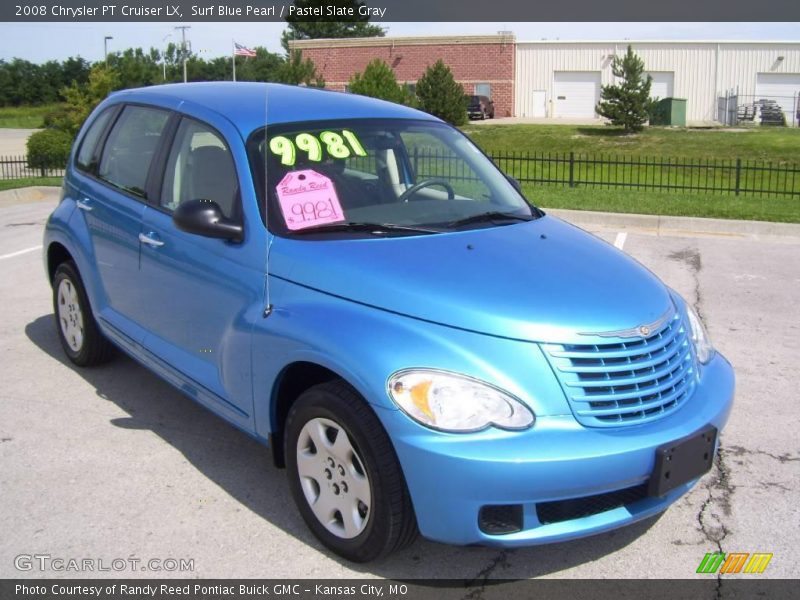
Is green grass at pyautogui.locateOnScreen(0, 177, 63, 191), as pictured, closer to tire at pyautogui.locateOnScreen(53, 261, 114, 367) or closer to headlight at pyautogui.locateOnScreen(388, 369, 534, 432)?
tire at pyautogui.locateOnScreen(53, 261, 114, 367)

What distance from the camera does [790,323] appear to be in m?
7.32

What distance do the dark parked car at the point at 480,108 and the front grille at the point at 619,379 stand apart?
42559 millimetres

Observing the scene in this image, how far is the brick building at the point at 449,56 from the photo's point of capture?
5181cm

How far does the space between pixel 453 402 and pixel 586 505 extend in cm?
66

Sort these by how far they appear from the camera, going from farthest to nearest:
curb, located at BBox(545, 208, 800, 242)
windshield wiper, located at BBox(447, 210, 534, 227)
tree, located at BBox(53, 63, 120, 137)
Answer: tree, located at BBox(53, 63, 120, 137)
curb, located at BBox(545, 208, 800, 242)
windshield wiper, located at BBox(447, 210, 534, 227)

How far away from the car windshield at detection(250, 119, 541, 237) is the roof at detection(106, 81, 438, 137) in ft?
0.26

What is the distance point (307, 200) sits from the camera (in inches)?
161

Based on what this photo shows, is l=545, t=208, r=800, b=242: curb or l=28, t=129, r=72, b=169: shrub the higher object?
l=28, t=129, r=72, b=169: shrub

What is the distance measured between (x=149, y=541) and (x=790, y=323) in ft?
18.2

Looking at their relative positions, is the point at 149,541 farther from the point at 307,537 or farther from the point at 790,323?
the point at 790,323

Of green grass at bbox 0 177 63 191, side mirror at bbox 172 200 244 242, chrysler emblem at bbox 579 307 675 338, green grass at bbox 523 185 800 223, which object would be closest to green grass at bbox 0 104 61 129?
green grass at bbox 0 177 63 191

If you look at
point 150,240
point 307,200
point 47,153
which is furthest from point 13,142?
point 307,200

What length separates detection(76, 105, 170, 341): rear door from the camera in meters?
4.95
